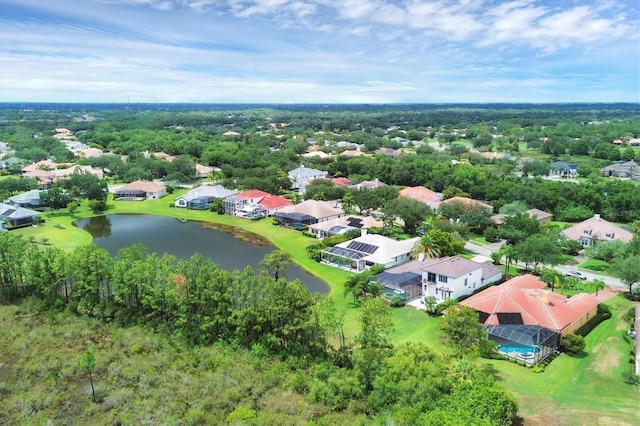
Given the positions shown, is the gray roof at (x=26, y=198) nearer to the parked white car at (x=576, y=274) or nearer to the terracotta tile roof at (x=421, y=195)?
the terracotta tile roof at (x=421, y=195)

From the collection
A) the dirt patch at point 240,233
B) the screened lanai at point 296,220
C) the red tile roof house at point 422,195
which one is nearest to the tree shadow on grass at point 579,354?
the dirt patch at point 240,233

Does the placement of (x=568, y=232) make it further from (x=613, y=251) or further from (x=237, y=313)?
(x=237, y=313)

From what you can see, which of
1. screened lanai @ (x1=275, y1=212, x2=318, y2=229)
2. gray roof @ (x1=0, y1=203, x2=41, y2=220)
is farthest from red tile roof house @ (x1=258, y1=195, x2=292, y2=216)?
gray roof @ (x1=0, y1=203, x2=41, y2=220)

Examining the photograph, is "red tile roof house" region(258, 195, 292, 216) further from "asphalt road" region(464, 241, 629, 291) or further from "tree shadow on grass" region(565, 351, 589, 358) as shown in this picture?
"tree shadow on grass" region(565, 351, 589, 358)

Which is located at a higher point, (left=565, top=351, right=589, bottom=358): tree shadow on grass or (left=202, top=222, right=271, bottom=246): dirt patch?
(left=565, top=351, right=589, bottom=358): tree shadow on grass

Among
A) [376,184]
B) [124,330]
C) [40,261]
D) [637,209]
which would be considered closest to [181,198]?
[376,184]

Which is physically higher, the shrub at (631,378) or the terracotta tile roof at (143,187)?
the terracotta tile roof at (143,187)
